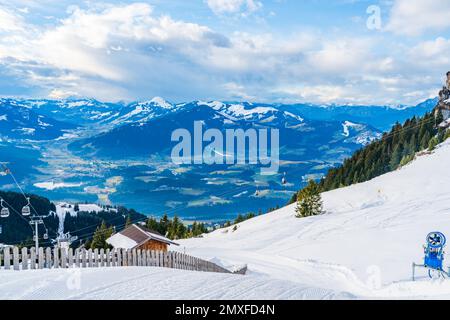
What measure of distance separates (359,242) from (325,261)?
20.5 ft

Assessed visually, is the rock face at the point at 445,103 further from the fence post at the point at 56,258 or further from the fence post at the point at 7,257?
the fence post at the point at 7,257

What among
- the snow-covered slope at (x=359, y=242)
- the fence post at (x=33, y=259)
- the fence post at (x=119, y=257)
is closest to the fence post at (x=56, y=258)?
the fence post at (x=33, y=259)

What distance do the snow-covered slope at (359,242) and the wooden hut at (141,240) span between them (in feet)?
11.0

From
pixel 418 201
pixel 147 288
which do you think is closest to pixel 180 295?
pixel 147 288

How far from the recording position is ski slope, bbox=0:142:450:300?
8.74m

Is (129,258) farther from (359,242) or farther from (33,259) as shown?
(359,242)

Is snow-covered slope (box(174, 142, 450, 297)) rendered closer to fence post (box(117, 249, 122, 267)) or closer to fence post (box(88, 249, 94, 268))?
fence post (box(117, 249, 122, 267))

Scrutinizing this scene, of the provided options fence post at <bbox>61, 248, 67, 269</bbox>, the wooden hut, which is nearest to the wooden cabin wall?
the wooden hut

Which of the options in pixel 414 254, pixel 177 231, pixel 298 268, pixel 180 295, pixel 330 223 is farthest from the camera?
pixel 177 231

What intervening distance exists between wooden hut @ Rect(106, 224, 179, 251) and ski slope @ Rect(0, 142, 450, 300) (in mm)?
3196
